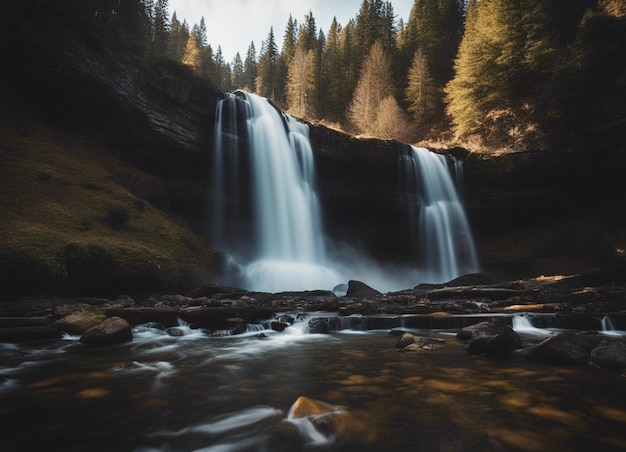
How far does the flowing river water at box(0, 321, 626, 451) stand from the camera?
2.50 meters

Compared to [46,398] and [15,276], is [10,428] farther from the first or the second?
[15,276]

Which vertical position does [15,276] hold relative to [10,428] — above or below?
above

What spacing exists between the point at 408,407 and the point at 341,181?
20365 mm

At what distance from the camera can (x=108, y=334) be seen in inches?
247

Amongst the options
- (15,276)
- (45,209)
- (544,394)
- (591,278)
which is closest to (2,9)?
(45,209)

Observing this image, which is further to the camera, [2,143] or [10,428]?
[2,143]

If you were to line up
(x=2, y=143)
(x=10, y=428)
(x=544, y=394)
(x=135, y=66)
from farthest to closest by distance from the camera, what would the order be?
(x=135, y=66) → (x=2, y=143) → (x=544, y=394) → (x=10, y=428)

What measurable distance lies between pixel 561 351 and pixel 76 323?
8749mm

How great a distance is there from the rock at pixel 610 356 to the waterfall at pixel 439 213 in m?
19.4

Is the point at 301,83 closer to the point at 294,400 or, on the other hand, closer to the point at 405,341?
the point at 405,341

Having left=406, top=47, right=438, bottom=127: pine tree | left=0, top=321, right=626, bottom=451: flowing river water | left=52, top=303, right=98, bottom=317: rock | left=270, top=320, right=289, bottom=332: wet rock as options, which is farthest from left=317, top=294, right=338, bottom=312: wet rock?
left=406, top=47, right=438, bottom=127: pine tree

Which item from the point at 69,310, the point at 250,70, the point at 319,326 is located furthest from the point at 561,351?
the point at 250,70

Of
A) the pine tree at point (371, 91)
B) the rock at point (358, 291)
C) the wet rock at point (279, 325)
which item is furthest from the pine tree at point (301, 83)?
the wet rock at point (279, 325)

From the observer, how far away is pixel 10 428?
2691 mm
